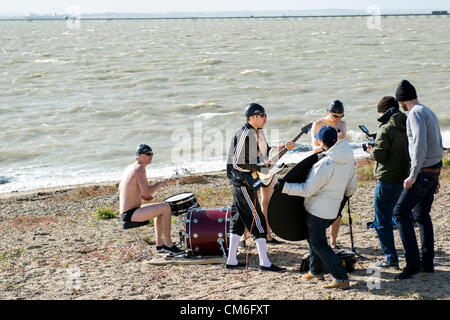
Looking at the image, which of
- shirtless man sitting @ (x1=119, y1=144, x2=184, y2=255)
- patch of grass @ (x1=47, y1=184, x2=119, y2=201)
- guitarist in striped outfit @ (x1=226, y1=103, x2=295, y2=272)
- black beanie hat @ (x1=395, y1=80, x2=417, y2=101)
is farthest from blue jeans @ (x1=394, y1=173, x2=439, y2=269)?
patch of grass @ (x1=47, y1=184, x2=119, y2=201)

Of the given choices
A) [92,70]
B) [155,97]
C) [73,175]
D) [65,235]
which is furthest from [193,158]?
[92,70]

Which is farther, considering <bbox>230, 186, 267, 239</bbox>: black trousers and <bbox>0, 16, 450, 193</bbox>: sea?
<bbox>0, 16, 450, 193</bbox>: sea

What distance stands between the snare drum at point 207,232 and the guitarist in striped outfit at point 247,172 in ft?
1.27

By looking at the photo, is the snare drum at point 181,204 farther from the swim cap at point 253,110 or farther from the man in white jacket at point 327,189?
the man in white jacket at point 327,189

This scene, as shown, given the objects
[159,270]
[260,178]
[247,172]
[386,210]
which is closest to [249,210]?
[247,172]

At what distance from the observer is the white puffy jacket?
6.16 m

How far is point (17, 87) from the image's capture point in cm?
4697

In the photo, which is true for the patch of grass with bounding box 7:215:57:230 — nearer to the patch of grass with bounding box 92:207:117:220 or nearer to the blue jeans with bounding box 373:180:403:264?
the patch of grass with bounding box 92:207:117:220

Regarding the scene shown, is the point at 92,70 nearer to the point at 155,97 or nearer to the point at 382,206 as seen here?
the point at 155,97

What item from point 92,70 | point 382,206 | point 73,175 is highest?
point 92,70

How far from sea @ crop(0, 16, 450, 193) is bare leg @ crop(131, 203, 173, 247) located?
1.51m

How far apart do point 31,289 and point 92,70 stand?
52.8 m

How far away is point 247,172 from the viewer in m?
7.25
